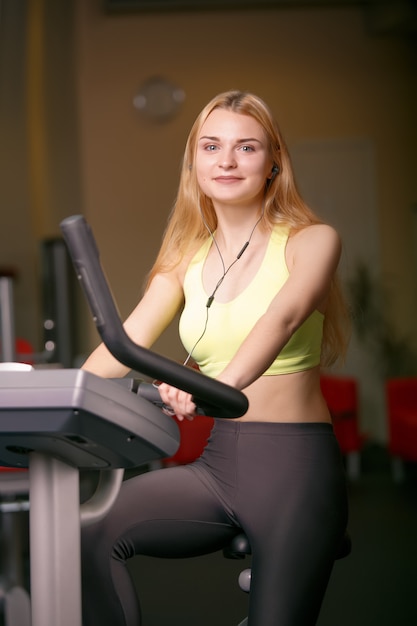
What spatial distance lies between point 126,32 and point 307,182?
5.35 ft

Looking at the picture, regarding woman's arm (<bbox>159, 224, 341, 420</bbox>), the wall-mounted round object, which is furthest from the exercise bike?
the wall-mounted round object

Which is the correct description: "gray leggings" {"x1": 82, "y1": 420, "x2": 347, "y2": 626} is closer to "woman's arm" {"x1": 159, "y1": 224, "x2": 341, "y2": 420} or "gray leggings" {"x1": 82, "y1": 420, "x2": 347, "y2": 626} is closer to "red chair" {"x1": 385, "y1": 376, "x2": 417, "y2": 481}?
"woman's arm" {"x1": 159, "y1": 224, "x2": 341, "y2": 420}

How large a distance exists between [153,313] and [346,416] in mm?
3999

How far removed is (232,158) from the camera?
1763 mm

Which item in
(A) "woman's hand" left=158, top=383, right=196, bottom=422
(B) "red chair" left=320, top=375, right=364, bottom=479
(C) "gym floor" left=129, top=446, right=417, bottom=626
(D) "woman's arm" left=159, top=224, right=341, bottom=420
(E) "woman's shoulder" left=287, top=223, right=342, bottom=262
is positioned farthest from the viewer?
(B) "red chair" left=320, top=375, right=364, bottom=479

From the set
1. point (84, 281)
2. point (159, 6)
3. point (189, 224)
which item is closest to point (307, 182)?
point (159, 6)

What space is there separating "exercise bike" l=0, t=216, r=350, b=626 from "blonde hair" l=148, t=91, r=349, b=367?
0.57 m

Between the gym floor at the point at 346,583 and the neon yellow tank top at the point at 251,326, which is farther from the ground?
the neon yellow tank top at the point at 251,326

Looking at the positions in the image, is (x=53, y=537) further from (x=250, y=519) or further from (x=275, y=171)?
(x=275, y=171)

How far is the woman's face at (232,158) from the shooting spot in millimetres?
1764

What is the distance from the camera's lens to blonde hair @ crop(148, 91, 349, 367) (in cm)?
180

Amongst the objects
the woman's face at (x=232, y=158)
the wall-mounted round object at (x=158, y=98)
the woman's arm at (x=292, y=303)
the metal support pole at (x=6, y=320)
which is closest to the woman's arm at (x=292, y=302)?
the woman's arm at (x=292, y=303)

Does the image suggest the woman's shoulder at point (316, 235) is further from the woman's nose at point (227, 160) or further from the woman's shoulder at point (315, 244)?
the woman's nose at point (227, 160)

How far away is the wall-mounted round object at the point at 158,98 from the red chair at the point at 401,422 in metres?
2.59
